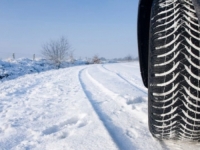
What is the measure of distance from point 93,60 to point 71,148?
46772 millimetres

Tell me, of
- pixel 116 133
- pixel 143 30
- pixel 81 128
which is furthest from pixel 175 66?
pixel 81 128

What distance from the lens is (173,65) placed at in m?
0.91

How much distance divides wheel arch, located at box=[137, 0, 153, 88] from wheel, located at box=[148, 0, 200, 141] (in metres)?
0.15

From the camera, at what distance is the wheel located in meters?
0.89

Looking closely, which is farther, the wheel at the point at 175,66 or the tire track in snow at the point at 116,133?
the tire track in snow at the point at 116,133

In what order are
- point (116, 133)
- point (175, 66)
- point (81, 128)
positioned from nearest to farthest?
1. point (175, 66)
2. point (116, 133)
3. point (81, 128)

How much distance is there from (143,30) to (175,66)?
0.48 metres

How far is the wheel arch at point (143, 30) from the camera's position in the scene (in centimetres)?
115

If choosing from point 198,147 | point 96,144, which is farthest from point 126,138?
point 198,147

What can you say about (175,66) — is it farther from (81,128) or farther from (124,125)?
(81,128)

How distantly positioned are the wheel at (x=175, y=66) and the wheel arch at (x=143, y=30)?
15 cm

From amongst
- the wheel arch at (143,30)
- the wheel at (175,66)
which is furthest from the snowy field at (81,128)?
the wheel arch at (143,30)

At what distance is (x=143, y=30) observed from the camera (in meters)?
1.30

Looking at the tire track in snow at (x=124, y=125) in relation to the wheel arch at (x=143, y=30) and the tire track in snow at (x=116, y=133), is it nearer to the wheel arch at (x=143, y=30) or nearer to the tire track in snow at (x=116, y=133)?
the tire track in snow at (x=116, y=133)
